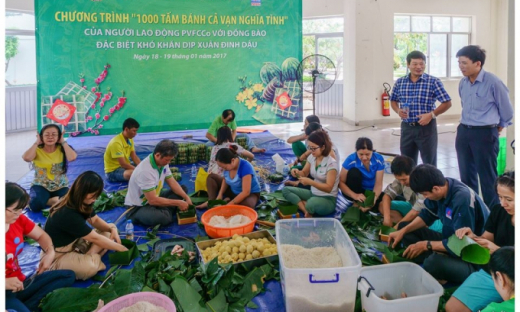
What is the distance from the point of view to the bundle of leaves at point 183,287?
2381mm

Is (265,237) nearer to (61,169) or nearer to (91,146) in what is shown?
(61,169)

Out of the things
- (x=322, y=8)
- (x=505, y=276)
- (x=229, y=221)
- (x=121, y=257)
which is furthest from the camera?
(x=322, y=8)

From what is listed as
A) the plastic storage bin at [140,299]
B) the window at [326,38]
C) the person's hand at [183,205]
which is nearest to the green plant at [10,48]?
the window at [326,38]

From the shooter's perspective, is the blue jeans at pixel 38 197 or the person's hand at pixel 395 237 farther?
the blue jeans at pixel 38 197

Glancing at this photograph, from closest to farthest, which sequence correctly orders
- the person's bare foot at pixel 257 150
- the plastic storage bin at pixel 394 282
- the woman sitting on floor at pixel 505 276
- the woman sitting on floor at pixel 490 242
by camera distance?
the woman sitting on floor at pixel 505 276, the woman sitting on floor at pixel 490 242, the plastic storage bin at pixel 394 282, the person's bare foot at pixel 257 150

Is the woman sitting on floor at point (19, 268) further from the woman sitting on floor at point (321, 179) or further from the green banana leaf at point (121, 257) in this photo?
the woman sitting on floor at point (321, 179)

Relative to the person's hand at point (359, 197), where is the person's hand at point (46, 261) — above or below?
below

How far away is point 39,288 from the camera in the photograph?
2.51 m

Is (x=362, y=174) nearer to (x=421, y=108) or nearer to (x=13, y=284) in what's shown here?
(x=421, y=108)

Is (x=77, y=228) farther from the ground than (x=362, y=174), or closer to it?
closer to it

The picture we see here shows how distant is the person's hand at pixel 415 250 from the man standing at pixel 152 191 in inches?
75.4

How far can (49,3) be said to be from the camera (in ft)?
20.4

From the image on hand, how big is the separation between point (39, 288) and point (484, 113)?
3.78 metres

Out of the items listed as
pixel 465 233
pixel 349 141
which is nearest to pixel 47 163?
pixel 465 233
